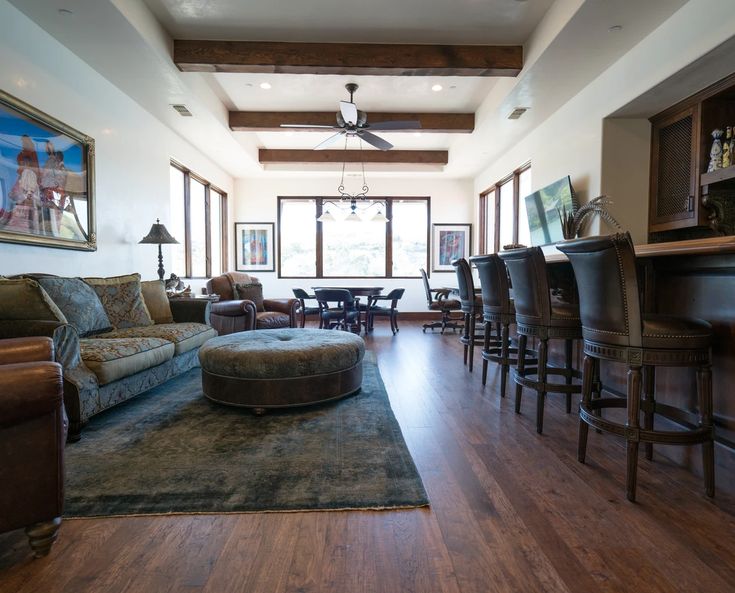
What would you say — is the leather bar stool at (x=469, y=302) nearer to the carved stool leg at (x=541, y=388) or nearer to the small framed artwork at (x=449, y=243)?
the carved stool leg at (x=541, y=388)

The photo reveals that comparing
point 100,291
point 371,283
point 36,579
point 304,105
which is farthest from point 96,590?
point 371,283

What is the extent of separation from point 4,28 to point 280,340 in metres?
2.95

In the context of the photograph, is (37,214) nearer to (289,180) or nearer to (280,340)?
(280,340)

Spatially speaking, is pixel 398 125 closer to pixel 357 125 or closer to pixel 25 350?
pixel 357 125

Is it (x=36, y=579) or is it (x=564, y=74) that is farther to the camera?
(x=564, y=74)

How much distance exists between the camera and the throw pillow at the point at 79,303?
290 centimetres

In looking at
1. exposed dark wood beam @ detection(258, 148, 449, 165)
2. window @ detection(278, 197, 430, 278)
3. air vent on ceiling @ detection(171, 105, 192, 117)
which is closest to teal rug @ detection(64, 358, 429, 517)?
air vent on ceiling @ detection(171, 105, 192, 117)

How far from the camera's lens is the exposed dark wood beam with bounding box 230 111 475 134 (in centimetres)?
589

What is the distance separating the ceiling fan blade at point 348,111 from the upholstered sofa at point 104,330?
8.38 feet

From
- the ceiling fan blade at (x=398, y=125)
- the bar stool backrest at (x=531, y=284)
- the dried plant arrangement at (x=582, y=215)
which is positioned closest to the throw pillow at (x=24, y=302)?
the bar stool backrest at (x=531, y=284)

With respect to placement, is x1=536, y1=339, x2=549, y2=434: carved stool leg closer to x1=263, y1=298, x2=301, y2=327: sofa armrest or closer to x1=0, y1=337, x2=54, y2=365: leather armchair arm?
x1=0, y1=337, x2=54, y2=365: leather armchair arm

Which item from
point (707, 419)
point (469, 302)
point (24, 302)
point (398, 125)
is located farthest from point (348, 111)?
point (707, 419)

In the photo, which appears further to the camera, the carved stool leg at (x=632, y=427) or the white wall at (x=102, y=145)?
the white wall at (x=102, y=145)

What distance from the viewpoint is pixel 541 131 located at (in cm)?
546
